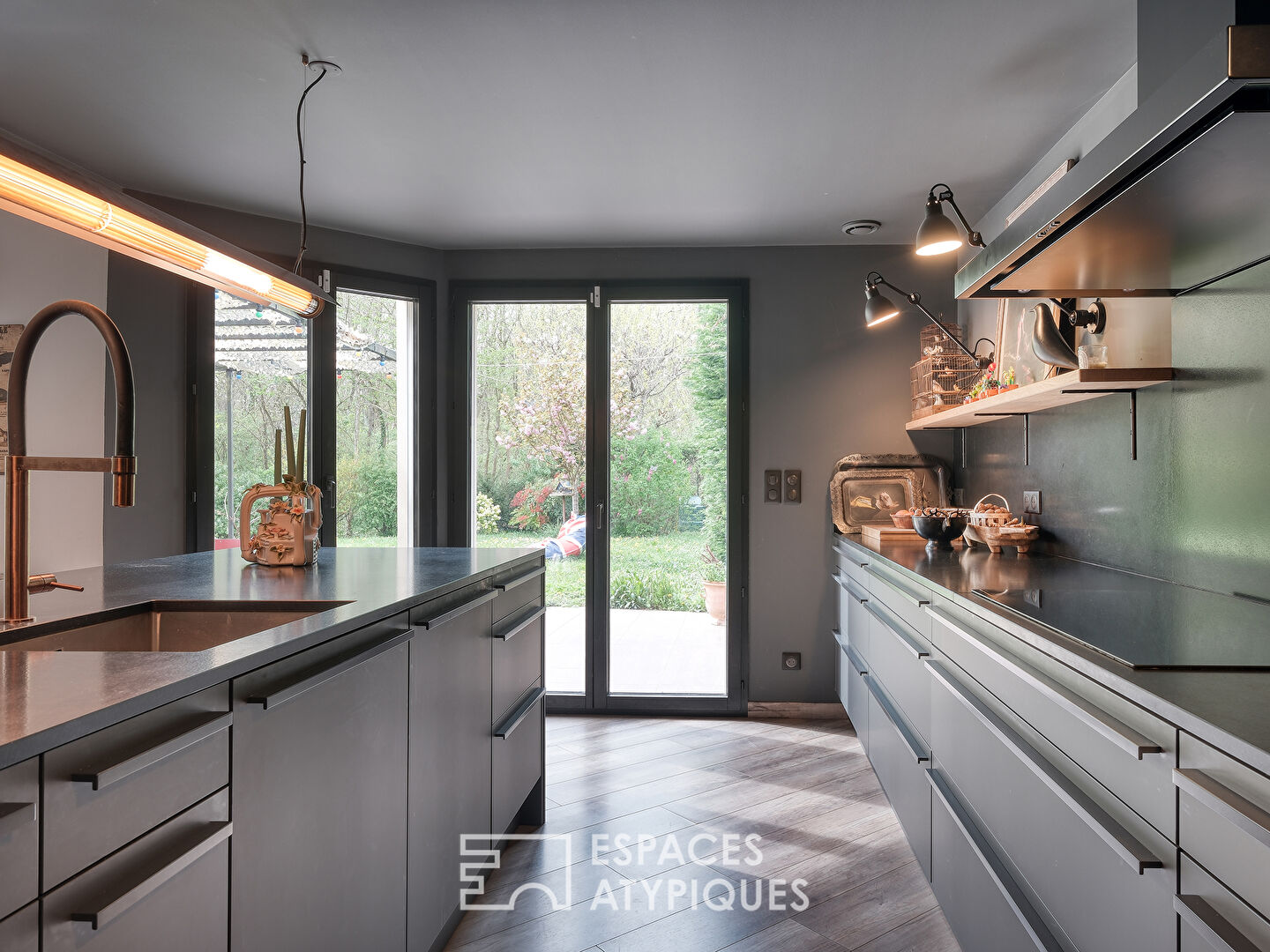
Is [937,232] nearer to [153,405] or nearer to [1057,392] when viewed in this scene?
[1057,392]

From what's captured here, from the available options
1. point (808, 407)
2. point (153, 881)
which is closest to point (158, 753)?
point (153, 881)

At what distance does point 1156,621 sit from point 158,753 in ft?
5.40

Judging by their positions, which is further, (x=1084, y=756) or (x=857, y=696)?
(x=857, y=696)

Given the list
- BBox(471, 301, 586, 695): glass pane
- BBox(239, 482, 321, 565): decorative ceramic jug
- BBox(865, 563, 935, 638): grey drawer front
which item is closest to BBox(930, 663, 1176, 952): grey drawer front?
BBox(865, 563, 935, 638): grey drawer front

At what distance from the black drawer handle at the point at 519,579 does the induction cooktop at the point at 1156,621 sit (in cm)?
132

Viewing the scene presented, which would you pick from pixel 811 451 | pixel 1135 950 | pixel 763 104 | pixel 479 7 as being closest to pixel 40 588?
pixel 479 7

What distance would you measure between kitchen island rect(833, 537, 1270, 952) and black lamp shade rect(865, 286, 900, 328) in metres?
1.46

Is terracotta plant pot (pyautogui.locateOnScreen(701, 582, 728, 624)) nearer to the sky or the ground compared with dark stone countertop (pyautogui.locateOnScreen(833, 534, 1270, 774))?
nearer to the ground

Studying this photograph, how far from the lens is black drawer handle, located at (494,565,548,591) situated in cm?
232

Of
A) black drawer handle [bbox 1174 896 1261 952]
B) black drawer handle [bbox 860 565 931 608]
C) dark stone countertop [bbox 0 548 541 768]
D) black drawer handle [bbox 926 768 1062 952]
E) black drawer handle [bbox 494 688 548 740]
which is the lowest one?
black drawer handle [bbox 926 768 1062 952]

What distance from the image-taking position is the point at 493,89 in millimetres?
2418

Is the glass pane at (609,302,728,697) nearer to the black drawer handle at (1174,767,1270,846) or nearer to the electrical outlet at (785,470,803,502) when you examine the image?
the electrical outlet at (785,470,803,502)

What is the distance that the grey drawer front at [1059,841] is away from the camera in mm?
1011

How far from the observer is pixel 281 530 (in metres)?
2.06
